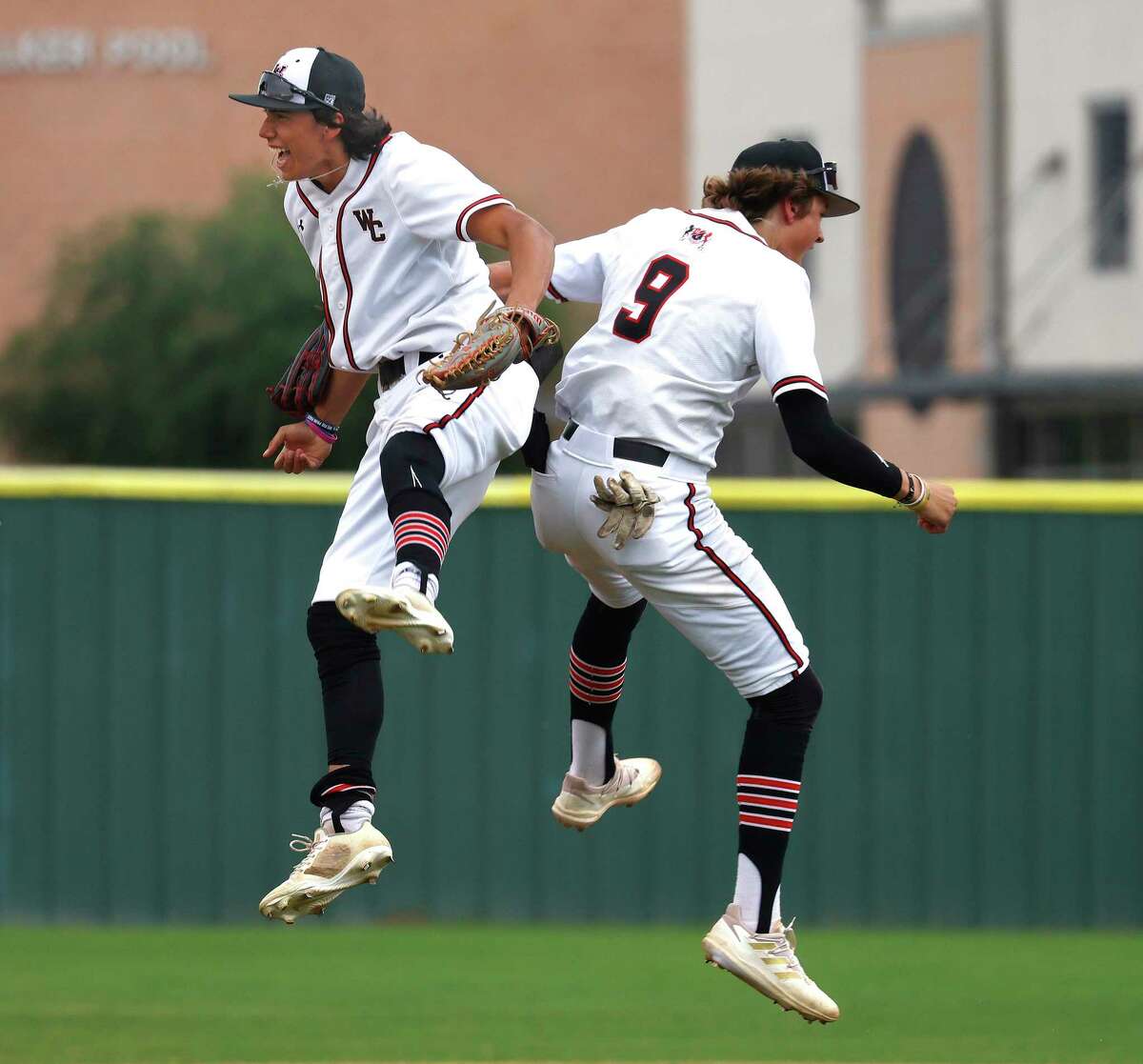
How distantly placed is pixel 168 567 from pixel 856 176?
2025 centimetres

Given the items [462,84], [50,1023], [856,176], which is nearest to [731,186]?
[50,1023]

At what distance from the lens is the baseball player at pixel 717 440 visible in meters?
6.11

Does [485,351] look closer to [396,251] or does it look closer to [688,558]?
[396,251]

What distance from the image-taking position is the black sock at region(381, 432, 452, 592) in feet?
18.9

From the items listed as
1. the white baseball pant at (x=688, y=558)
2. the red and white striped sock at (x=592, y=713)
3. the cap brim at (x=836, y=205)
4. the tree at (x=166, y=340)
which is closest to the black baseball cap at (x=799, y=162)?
the cap brim at (x=836, y=205)

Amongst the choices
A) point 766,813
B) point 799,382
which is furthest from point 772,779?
point 799,382

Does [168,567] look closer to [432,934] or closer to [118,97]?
[432,934]

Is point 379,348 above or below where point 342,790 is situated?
above

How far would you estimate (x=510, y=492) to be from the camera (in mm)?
10914

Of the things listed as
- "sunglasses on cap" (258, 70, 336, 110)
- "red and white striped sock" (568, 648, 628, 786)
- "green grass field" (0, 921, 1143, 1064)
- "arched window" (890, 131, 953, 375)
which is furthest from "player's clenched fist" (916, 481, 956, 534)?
"arched window" (890, 131, 953, 375)

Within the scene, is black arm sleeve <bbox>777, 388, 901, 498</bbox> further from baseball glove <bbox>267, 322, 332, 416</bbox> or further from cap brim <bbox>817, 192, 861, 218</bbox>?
baseball glove <bbox>267, 322, 332, 416</bbox>

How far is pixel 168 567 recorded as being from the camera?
10969 millimetres

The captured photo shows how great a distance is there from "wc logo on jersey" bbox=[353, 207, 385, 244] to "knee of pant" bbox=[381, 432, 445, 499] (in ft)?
1.83

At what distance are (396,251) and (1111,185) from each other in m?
20.5
